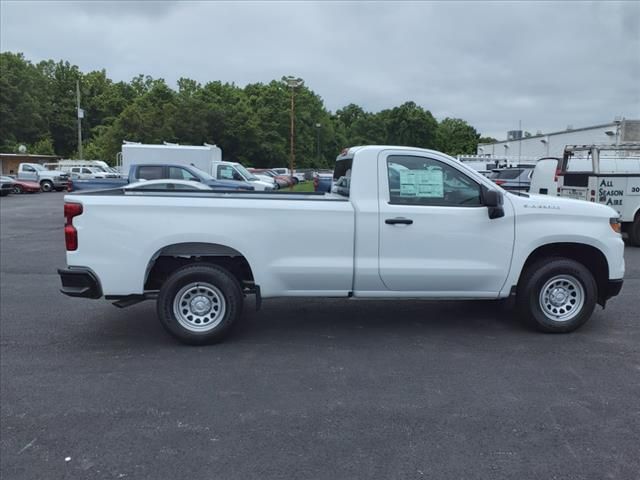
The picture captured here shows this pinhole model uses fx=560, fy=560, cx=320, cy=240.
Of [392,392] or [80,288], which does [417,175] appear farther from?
[80,288]

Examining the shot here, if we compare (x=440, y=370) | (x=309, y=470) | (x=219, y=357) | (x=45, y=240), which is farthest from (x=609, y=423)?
(x=45, y=240)

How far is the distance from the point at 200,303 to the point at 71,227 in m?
1.40

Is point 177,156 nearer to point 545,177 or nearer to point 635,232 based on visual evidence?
point 545,177

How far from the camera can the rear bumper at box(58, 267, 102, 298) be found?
5.30 m

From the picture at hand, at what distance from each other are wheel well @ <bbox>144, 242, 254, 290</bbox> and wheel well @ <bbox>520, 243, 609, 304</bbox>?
9.75 feet

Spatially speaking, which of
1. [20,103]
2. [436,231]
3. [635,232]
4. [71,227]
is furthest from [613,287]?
[20,103]

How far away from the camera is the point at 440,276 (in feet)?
18.6

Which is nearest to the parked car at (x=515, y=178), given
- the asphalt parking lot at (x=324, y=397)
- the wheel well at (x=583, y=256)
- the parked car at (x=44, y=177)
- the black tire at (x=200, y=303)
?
the asphalt parking lot at (x=324, y=397)

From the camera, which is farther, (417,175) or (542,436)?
(417,175)

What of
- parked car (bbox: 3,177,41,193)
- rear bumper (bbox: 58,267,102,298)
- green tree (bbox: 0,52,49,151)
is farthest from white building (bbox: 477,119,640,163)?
green tree (bbox: 0,52,49,151)

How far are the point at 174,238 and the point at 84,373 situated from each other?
1436 mm

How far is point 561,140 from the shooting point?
2000 inches

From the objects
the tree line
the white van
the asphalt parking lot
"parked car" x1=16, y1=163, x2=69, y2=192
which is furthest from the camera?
the tree line

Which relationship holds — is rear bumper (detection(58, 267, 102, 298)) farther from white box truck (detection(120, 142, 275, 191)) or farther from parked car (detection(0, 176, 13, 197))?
parked car (detection(0, 176, 13, 197))
